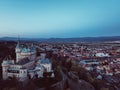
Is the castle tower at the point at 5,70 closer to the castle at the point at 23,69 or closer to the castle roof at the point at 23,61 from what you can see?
the castle at the point at 23,69

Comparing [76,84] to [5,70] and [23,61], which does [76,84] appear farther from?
[5,70]

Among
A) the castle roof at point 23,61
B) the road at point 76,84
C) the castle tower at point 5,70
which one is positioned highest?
the castle roof at point 23,61

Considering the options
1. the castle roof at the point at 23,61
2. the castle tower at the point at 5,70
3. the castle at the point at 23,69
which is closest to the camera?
the castle at the point at 23,69

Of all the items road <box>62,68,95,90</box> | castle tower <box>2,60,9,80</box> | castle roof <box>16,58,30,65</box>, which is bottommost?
road <box>62,68,95,90</box>

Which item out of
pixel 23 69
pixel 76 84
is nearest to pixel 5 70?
pixel 23 69

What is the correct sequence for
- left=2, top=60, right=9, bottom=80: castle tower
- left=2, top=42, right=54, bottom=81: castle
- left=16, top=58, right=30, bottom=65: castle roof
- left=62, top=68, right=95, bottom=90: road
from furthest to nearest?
left=16, top=58, right=30, bottom=65: castle roof < left=62, top=68, right=95, bottom=90: road < left=2, top=60, right=9, bottom=80: castle tower < left=2, top=42, right=54, bottom=81: castle

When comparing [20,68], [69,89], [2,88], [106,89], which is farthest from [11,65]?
[106,89]

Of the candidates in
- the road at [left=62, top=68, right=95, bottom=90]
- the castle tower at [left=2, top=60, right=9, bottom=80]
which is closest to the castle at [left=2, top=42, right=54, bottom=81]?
the castle tower at [left=2, top=60, right=9, bottom=80]

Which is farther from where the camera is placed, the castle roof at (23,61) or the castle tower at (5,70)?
the castle roof at (23,61)

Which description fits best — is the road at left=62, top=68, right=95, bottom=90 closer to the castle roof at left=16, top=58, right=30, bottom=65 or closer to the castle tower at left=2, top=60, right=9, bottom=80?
the castle roof at left=16, top=58, right=30, bottom=65

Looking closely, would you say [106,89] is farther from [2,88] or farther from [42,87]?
[2,88]

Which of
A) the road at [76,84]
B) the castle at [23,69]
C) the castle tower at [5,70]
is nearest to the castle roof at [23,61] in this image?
the castle at [23,69]
